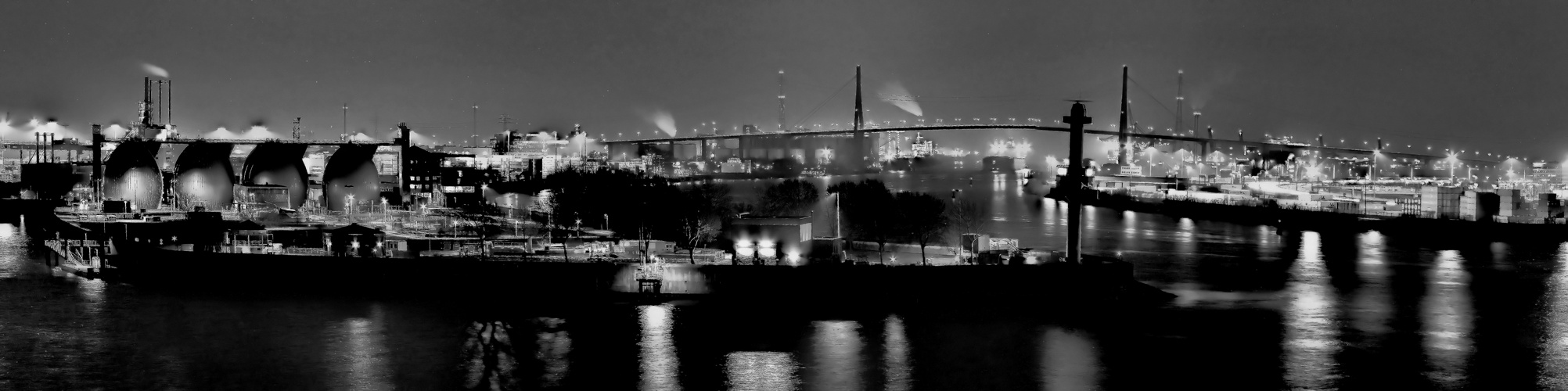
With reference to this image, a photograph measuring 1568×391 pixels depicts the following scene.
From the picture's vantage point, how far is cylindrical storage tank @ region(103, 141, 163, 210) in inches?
701

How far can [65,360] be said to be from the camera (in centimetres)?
713

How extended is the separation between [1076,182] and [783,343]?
335 centimetres

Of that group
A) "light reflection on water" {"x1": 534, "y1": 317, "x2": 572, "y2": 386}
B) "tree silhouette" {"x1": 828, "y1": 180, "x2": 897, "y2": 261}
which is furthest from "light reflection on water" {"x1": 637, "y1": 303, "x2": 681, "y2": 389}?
"tree silhouette" {"x1": 828, "y1": 180, "x2": 897, "y2": 261}

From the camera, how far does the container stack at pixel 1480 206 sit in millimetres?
18266

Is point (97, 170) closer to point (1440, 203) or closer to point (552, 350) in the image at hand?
point (552, 350)

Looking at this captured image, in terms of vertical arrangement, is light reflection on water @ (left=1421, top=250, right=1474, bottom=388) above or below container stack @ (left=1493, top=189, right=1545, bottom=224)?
below

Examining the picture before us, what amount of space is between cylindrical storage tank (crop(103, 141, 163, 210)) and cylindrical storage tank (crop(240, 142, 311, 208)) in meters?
1.23

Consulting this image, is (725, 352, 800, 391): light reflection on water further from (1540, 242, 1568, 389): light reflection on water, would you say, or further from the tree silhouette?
(1540, 242, 1568, 389): light reflection on water

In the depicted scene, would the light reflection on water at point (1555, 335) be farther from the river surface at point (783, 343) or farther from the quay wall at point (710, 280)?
the quay wall at point (710, 280)

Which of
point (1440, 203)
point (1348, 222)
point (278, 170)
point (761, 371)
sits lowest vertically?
point (761, 371)

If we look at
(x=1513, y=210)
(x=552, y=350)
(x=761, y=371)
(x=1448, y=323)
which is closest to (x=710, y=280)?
(x=552, y=350)

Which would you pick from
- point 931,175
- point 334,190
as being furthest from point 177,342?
point 931,175

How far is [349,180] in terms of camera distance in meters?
19.3

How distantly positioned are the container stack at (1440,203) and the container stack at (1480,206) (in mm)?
157
